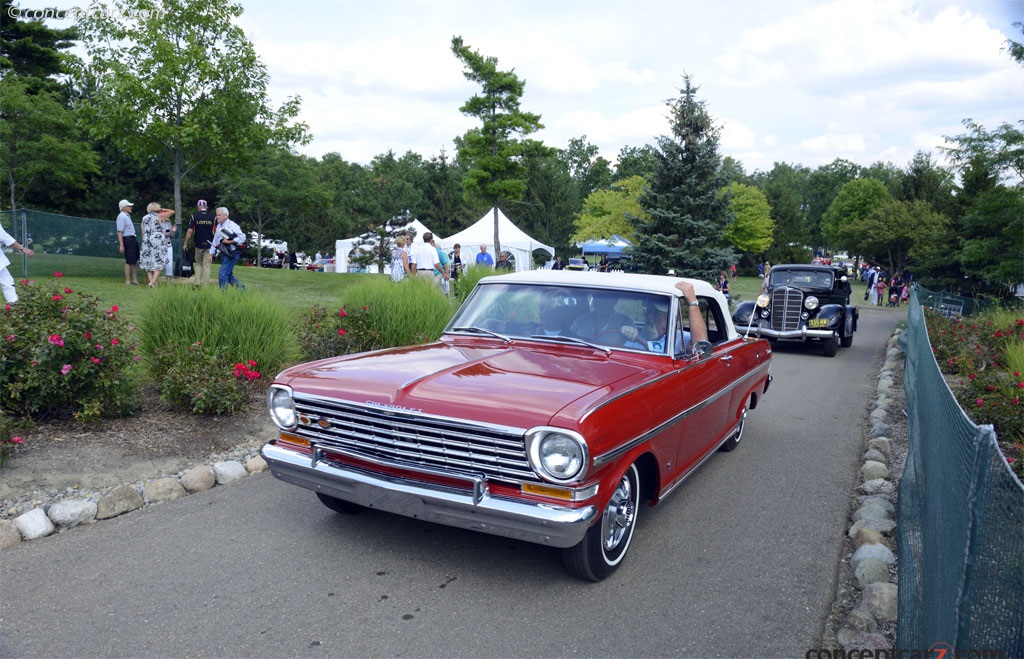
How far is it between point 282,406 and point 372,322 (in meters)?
4.56

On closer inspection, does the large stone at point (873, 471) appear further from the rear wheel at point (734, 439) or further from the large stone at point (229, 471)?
the large stone at point (229, 471)

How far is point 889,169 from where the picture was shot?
10906 cm

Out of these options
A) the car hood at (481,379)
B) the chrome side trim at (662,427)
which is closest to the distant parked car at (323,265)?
the chrome side trim at (662,427)

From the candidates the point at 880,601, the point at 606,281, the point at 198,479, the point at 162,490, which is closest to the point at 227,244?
the point at 198,479

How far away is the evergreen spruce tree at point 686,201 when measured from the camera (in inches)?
860

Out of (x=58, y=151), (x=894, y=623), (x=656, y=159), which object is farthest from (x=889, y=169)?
(x=894, y=623)

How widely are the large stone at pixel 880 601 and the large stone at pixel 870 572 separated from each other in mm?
89

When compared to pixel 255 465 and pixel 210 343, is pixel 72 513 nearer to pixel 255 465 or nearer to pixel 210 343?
pixel 255 465

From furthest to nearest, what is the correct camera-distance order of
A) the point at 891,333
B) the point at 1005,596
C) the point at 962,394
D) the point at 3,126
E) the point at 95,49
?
the point at 3,126 → the point at 891,333 → the point at 95,49 → the point at 962,394 → the point at 1005,596

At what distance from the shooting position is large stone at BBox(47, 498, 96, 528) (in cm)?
463

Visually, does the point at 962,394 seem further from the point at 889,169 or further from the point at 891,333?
the point at 889,169

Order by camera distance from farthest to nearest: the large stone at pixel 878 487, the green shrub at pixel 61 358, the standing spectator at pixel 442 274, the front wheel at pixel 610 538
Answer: the standing spectator at pixel 442 274 < the large stone at pixel 878 487 < the green shrub at pixel 61 358 < the front wheel at pixel 610 538

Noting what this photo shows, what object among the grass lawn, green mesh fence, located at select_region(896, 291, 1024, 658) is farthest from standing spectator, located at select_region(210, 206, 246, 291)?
green mesh fence, located at select_region(896, 291, 1024, 658)

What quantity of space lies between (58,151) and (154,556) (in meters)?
26.7
